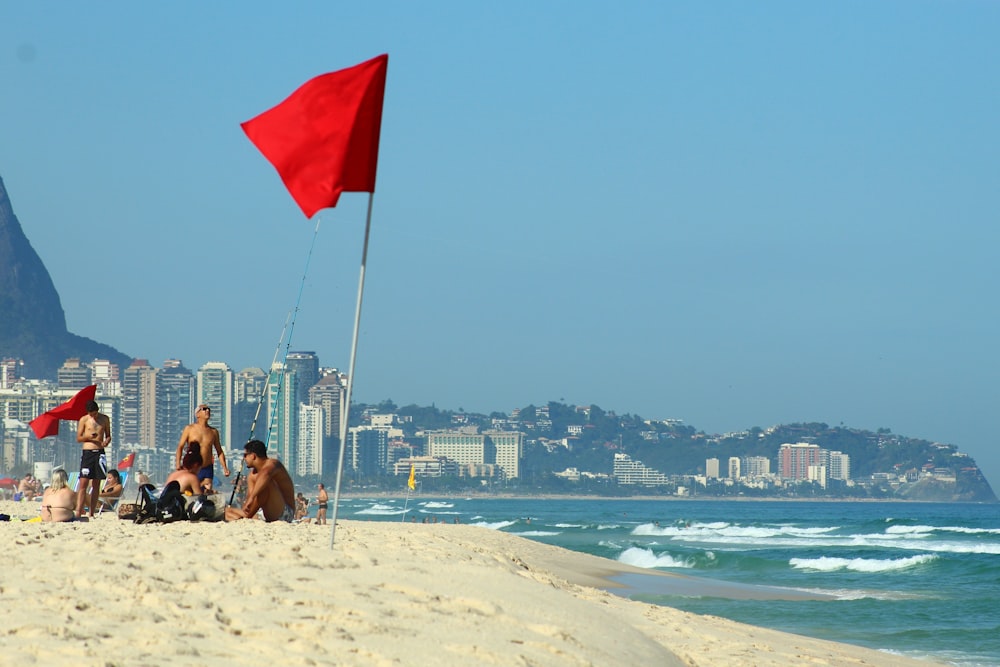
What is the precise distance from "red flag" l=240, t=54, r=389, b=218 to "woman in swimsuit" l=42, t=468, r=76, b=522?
19.0 feet

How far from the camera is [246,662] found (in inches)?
213

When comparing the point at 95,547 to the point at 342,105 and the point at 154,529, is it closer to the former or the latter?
the point at 154,529

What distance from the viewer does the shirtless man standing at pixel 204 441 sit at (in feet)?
43.2

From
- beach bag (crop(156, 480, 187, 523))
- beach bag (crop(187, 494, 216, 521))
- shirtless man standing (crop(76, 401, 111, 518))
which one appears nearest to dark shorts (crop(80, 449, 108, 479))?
shirtless man standing (crop(76, 401, 111, 518))

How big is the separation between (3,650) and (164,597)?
1.47 m

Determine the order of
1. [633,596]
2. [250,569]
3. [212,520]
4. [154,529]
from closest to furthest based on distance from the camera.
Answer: [250,569] < [154,529] < [212,520] < [633,596]

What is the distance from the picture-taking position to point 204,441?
13.2 metres

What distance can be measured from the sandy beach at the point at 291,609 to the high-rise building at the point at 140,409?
167 m

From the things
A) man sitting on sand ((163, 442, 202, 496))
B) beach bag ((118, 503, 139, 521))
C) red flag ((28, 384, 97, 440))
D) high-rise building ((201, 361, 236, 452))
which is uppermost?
high-rise building ((201, 361, 236, 452))

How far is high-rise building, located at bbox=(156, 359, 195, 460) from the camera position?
559ft

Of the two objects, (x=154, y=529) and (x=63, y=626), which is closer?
(x=63, y=626)

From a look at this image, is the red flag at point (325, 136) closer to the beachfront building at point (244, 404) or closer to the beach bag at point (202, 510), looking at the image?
the beach bag at point (202, 510)

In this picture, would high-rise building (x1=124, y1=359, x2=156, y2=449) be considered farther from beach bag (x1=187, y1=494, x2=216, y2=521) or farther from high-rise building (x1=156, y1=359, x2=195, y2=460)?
beach bag (x1=187, y1=494, x2=216, y2=521)

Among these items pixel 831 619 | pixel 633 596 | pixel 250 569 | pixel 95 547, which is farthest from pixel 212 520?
pixel 831 619
